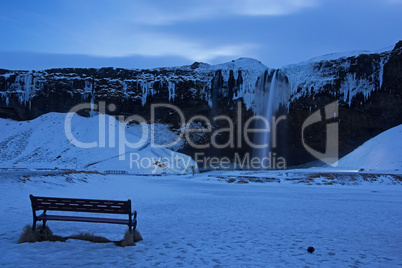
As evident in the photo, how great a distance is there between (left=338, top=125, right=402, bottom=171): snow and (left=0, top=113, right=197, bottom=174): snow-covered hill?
663 inches


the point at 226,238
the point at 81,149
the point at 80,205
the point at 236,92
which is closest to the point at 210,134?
the point at 236,92

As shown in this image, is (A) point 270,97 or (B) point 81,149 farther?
(A) point 270,97

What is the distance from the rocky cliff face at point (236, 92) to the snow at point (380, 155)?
32.4 feet

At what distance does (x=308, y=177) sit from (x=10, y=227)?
20.6 m

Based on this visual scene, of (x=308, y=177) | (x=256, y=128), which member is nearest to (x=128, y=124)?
(x=256, y=128)

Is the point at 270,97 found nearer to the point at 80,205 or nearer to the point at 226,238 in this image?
the point at 226,238

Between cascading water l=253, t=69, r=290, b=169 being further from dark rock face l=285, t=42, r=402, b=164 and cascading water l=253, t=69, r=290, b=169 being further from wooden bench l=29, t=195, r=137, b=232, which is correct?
wooden bench l=29, t=195, r=137, b=232

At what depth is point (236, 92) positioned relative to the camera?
153ft

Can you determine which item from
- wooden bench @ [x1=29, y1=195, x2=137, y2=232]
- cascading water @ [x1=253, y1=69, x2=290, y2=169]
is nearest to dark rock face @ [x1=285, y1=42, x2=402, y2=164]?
cascading water @ [x1=253, y1=69, x2=290, y2=169]

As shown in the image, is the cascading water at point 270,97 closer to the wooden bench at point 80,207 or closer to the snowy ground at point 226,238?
the snowy ground at point 226,238

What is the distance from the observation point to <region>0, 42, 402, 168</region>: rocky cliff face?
4081cm

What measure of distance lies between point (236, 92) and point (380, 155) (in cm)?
2155

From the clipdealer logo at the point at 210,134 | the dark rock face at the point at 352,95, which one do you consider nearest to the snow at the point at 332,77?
the dark rock face at the point at 352,95

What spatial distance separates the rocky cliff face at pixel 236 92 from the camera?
134 feet
